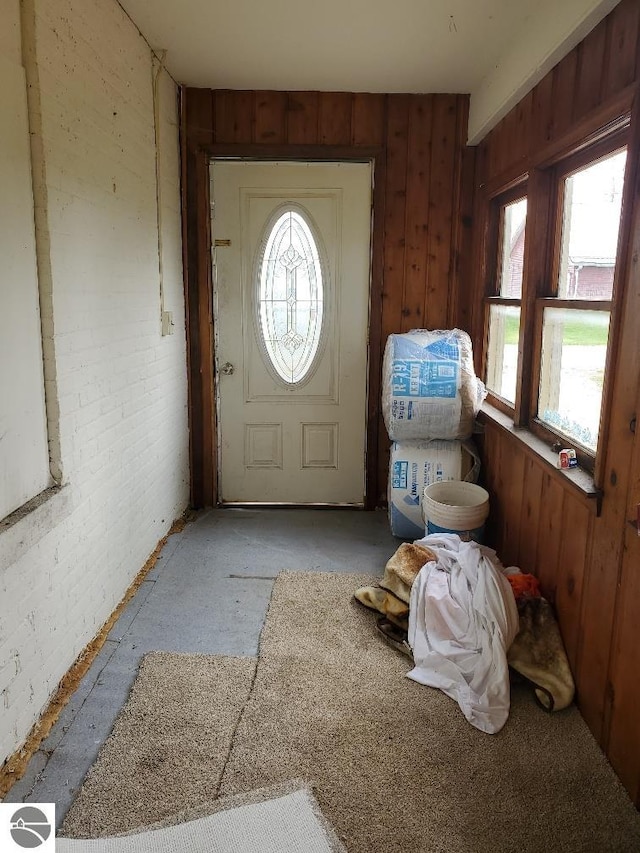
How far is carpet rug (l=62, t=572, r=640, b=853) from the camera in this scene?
5.44 feet

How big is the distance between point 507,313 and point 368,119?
145cm

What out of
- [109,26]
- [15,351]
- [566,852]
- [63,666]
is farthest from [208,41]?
[566,852]

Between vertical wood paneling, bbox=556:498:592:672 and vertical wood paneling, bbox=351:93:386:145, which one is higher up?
vertical wood paneling, bbox=351:93:386:145

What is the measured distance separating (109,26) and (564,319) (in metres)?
2.19

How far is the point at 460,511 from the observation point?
3029 mm

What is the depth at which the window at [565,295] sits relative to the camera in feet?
7.14

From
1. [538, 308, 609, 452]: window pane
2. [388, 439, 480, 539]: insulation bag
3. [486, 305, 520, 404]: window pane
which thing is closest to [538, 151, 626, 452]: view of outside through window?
[538, 308, 609, 452]: window pane

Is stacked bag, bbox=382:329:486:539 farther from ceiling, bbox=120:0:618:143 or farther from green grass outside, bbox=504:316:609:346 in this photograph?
ceiling, bbox=120:0:618:143

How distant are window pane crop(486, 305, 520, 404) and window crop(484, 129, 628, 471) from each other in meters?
0.01

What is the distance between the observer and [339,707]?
7.01 feet

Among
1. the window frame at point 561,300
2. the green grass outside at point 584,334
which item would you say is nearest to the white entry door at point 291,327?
the window frame at point 561,300

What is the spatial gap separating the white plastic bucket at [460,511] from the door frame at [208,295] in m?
0.78

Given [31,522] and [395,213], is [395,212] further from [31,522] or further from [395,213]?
[31,522]

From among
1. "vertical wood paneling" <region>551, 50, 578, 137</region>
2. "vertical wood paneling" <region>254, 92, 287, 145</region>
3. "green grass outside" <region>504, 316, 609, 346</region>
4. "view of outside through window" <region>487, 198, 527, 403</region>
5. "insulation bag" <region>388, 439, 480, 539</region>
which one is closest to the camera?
"green grass outside" <region>504, 316, 609, 346</region>
